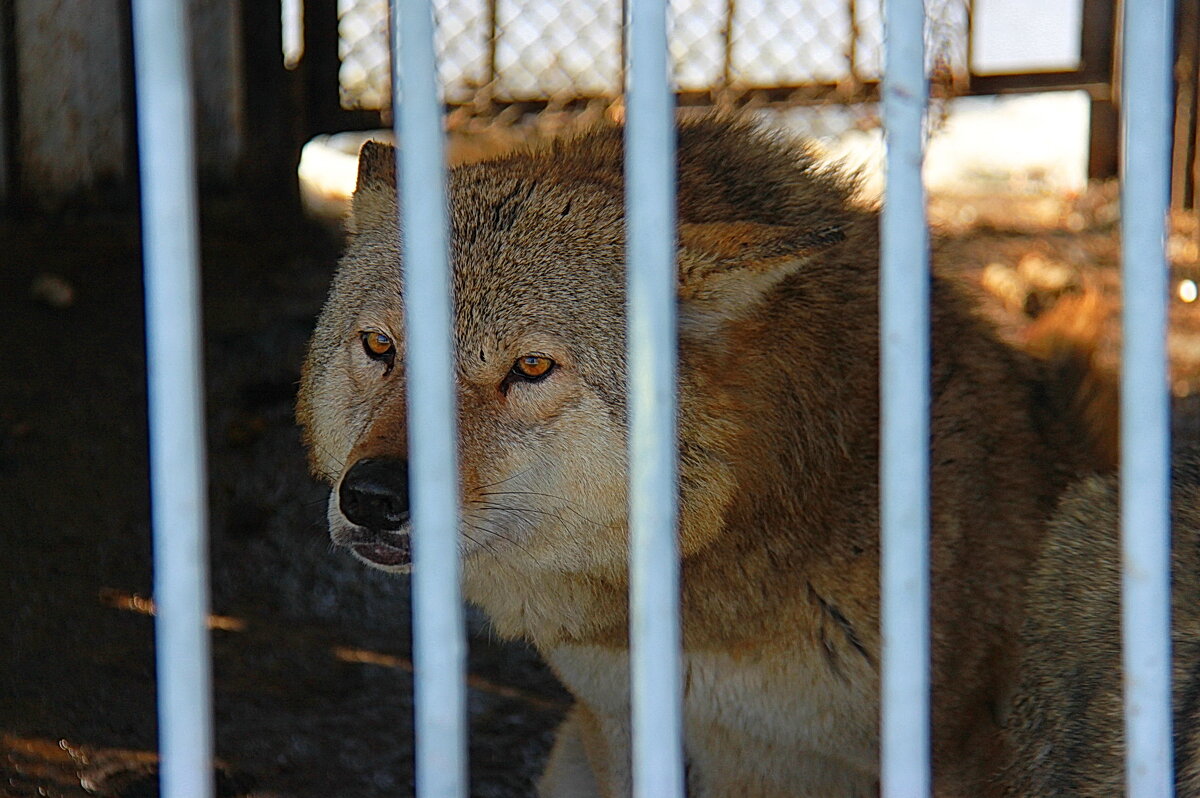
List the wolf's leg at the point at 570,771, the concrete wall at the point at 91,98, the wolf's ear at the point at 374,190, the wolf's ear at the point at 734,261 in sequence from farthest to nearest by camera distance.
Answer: the concrete wall at the point at 91,98 < the wolf's leg at the point at 570,771 < the wolf's ear at the point at 374,190 < the wolf's ear at the point at 734,261

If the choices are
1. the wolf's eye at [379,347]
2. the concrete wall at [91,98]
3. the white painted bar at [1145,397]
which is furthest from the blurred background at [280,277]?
the white painted bar at [1145,397]

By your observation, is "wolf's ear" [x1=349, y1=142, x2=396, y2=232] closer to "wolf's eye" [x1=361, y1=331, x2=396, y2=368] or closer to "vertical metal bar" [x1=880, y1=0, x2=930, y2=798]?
"wolf's eye" [x1=361, y1=331, x2=396, y2=368]

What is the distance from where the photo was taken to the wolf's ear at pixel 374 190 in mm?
3170

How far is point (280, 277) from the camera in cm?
620

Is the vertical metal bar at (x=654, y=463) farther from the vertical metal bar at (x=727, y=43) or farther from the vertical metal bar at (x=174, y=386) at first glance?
the vertical metal bar at (x=727, y=43)

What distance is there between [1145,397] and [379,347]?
173 centimetres

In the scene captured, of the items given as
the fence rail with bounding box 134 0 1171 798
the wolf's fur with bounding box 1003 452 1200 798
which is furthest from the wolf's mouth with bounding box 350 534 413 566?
the wolf's fur with bounding box 1003 452 1200 798

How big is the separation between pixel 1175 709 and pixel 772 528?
0.99m

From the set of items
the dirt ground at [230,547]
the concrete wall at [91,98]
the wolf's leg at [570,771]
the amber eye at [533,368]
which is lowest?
the wolf's leg at [570,771]

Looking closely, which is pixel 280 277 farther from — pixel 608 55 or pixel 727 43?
pixel 727 43

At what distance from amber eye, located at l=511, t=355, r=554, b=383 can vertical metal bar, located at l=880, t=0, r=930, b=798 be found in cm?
114

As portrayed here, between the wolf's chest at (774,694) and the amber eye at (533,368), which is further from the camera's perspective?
the wolf's chest at (774,694)

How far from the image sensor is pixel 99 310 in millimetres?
5652

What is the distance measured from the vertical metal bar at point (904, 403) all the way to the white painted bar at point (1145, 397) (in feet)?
0.92
